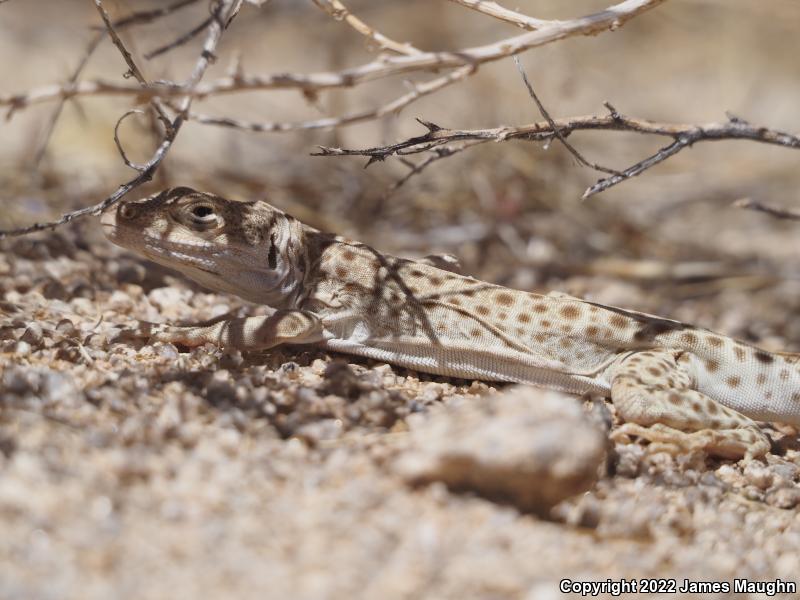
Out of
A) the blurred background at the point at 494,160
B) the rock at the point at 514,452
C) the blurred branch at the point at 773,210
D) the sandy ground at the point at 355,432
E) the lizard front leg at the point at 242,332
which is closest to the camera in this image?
the sandy ground at the point at 355,432

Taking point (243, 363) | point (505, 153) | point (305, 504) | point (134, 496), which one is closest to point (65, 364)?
point (243, 363)

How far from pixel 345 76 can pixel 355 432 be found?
1.34 metres

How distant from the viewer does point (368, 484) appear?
8.96 feet

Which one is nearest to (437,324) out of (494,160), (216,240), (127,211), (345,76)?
(216,240)

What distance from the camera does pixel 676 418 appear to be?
3943mm

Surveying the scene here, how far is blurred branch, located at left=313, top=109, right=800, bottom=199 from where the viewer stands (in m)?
3.89

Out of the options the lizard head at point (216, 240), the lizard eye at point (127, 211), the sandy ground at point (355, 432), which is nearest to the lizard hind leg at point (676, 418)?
the sandy ground at point (355, 432)

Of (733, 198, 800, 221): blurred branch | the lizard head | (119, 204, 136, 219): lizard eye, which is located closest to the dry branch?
the lizard head

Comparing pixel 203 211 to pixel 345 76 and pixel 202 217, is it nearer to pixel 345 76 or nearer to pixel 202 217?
pixel 202 217

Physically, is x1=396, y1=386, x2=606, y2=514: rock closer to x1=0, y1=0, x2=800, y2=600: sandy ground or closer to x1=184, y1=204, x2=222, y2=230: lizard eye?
x1=0, y1=0, x2=800, y2=600: sandy ground

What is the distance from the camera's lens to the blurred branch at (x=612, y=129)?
3.89 meters

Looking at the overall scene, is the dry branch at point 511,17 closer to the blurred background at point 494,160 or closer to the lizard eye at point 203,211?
the blurred background at point 494,160

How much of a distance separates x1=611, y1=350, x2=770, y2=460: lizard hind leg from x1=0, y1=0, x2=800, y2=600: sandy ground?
4.0 inches

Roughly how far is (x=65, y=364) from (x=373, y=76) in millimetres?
1821
